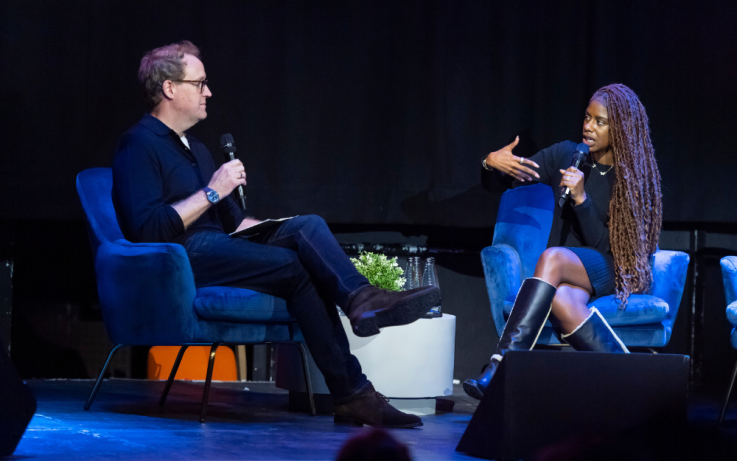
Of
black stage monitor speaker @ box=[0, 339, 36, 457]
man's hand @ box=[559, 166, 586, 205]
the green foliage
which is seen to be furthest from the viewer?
the green foliage

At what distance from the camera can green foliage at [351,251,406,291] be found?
2.97m

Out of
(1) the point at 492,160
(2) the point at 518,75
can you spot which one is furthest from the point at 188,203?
(2) the point at 518,75

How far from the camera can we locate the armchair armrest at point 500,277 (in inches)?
119

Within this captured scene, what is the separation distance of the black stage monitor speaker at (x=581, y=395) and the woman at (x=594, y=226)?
2.44 ft

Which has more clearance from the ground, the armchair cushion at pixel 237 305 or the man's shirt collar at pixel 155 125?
the man's shirt collar at pixel 155 125

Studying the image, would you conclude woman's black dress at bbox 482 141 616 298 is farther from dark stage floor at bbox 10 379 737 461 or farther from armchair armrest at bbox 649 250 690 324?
dark stage floor at bbox 10 379 737 461

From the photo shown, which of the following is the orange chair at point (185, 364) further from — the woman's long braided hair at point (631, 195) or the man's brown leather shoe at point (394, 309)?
the woman's long braided hair at point (631, 195)

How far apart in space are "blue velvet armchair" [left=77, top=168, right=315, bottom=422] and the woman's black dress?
1.11 metres

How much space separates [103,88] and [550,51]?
6.78ft

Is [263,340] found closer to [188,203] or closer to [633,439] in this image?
[188,203]

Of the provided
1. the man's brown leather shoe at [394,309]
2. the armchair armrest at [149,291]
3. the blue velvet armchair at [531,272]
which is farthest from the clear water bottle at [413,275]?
the armchair armrest at [149,291]

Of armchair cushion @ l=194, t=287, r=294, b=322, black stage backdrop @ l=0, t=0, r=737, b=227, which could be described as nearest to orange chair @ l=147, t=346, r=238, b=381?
black stage backdrop @ l=0, t=0, r=737, b=227

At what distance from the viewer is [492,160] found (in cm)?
312

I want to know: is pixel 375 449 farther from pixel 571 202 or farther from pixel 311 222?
pixel 571 202
